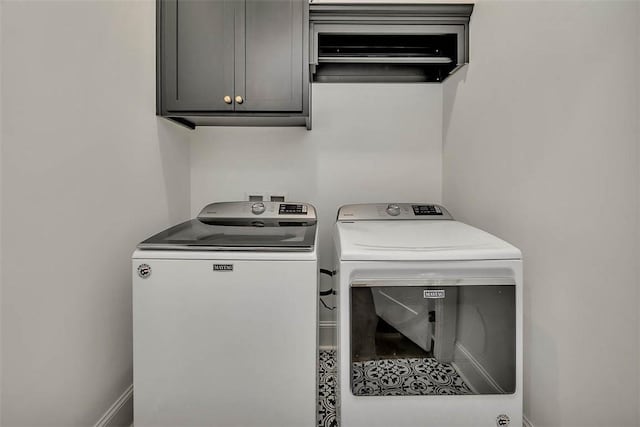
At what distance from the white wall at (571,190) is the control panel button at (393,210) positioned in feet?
1.60

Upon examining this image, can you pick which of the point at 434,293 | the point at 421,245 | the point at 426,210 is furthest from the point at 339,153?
the point at 434,293

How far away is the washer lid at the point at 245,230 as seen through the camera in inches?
50.3

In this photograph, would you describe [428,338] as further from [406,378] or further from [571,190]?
[571,190]

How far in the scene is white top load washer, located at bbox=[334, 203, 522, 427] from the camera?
117cm

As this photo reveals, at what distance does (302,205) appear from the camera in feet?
6.38

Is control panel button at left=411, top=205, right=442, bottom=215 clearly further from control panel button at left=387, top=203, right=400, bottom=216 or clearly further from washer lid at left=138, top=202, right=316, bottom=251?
washer lid at left=138, top=202, right=316, bottom=251

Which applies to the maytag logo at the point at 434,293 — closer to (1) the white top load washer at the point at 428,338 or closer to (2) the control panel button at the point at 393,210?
(1) the white top load washer at the point at 428,338

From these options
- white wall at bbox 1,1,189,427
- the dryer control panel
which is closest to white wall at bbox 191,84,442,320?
the dryer control panel

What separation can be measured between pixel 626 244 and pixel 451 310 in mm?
532

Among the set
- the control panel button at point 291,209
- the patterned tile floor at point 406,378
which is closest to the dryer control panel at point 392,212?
the control panel button at point 291,209

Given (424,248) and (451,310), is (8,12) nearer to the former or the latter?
(424,248)

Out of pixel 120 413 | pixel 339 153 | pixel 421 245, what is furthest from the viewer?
pixel 339 153

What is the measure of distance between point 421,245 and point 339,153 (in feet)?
3.73

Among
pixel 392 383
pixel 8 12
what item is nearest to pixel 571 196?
pixel 392 383
